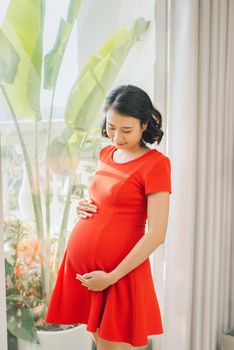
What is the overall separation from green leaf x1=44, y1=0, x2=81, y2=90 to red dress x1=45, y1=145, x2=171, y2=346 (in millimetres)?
441

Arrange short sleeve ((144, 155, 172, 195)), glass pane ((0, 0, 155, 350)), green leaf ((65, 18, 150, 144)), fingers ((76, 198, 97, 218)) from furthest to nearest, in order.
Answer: green leaf ((65, 18, 150, 144))
glass pane ((0, 0, 155, 350))
fingers ((76, 198, 97, 218))
short sleeve ((144, 155, 172, 195))

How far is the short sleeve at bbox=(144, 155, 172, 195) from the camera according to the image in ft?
4.93

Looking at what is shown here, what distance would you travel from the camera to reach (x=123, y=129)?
154cm

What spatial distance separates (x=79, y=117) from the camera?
6.23 feet

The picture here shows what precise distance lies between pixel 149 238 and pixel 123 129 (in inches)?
14.3

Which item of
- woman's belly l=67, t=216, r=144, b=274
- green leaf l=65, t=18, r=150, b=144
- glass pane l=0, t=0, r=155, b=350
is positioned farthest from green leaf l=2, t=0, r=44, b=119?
woman's belly l=67, t=216, r=144, b=274

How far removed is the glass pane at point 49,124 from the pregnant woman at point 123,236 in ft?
0.92

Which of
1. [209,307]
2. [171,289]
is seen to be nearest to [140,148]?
[171,289]

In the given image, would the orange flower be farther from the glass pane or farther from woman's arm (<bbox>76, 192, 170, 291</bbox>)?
woman's arm (<bbox>76, 192, 170, 291</bbox>)

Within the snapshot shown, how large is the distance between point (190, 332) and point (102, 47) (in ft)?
4.41

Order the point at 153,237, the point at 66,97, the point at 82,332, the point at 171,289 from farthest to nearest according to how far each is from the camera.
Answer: the point at 171,289 → the point at 82,332 → the point at 66,97 → the point at 153,237

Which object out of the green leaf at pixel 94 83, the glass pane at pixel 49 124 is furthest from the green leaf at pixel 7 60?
the green leaf at pixel 94 83

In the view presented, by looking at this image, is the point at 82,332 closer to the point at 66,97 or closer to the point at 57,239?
the point at 57,239

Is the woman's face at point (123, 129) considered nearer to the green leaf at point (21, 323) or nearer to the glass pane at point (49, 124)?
the glass pane at point (49, 124)
